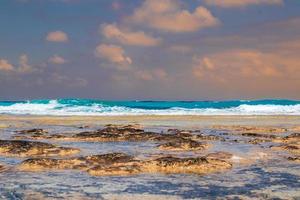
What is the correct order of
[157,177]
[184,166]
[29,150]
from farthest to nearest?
[29,150] → [184,166] → [157,177]

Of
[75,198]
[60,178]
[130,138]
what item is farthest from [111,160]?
[130,138]

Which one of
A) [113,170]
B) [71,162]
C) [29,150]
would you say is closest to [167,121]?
[29,150]

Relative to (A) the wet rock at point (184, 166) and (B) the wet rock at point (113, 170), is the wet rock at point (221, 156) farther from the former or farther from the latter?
(B) the wet rock at point (113, 170)

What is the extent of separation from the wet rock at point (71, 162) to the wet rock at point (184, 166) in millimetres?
784

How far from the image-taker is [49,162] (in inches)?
444

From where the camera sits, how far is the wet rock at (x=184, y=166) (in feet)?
35.1

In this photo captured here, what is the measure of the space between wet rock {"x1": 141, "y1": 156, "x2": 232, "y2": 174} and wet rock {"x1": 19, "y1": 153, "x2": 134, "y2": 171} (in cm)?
78

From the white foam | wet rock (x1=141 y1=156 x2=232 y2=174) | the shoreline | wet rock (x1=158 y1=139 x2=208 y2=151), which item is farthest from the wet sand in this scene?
the white foam

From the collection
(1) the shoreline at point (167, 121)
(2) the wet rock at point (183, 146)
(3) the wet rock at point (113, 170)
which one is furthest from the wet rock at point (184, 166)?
(1) the shoreline at point (167, 121)

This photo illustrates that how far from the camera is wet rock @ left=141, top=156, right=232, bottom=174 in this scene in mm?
10695

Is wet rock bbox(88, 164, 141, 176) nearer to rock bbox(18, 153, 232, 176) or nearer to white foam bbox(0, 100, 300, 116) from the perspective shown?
rock bbox(18, 153, 232, 176)

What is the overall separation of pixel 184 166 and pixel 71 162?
9.06ft

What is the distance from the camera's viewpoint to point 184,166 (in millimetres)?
10883

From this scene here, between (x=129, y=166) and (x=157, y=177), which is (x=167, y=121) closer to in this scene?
(x=129, y=166)
